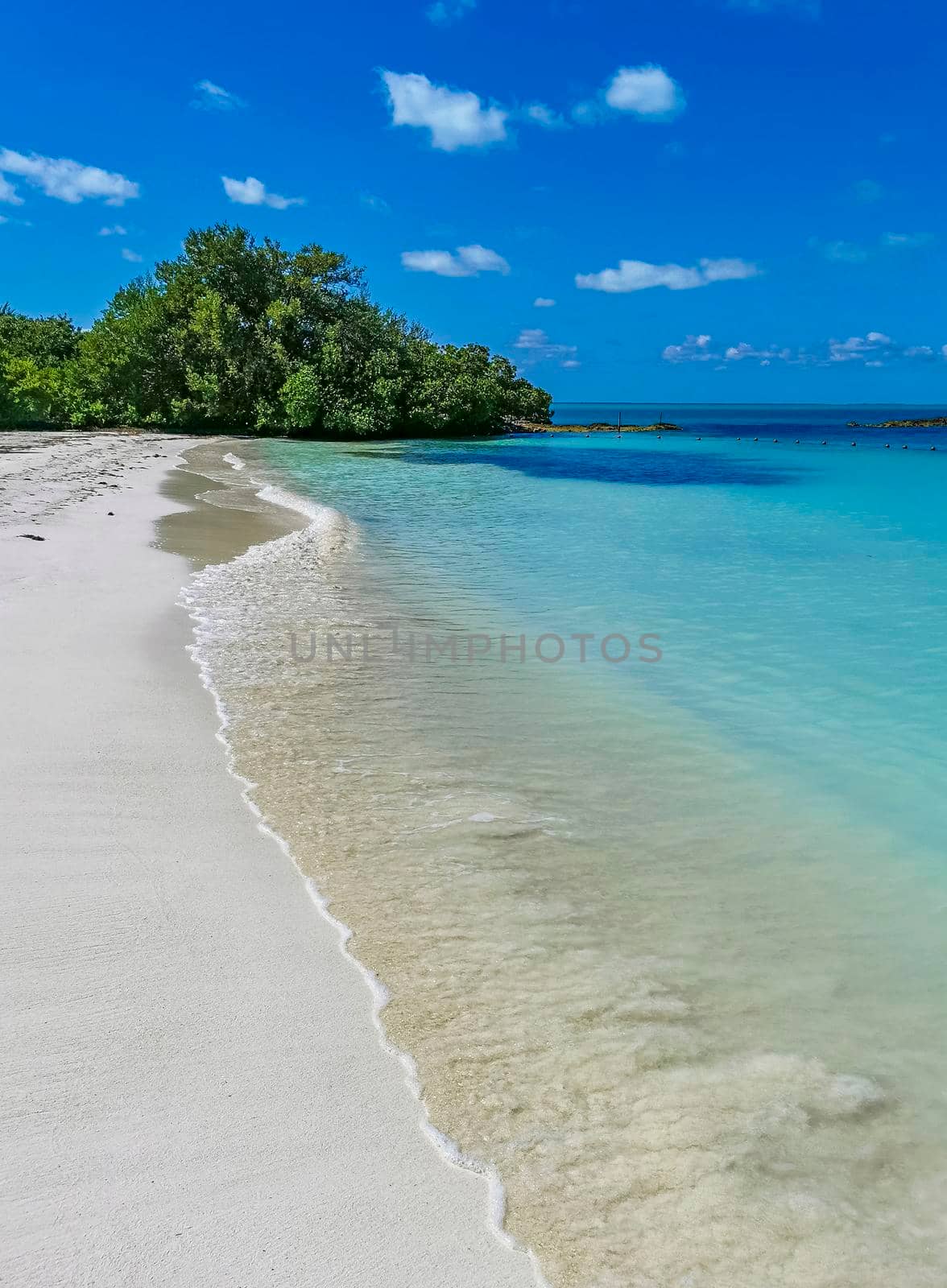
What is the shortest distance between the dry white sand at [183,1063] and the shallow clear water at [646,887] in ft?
0.63

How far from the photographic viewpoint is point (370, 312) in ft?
167

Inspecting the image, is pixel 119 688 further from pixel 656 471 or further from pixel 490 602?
pixel 656 471

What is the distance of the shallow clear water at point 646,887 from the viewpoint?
2.23m

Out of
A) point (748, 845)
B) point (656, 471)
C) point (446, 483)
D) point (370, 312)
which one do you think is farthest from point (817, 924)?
Answer: point (370, 312)

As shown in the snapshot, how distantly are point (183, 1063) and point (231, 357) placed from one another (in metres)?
49.3

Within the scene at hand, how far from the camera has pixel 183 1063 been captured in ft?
8.14

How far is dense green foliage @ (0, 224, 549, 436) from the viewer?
4641cm

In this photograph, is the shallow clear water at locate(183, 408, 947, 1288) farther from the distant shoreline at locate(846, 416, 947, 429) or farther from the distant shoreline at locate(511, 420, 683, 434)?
the distant shoreline at locate(846, 416, 947, 429)

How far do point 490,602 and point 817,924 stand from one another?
22.2ft

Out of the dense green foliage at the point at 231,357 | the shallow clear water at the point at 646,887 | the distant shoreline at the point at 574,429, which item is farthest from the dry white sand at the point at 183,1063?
the distant shoreline at the point at 574,429

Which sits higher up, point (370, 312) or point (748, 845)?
point (370, 312)

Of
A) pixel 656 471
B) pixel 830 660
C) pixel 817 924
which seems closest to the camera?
pixel 817 924

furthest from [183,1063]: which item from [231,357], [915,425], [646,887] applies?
[915,425]

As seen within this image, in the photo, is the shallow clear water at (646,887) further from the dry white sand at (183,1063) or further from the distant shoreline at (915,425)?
the distant shoreline at (915,425)
